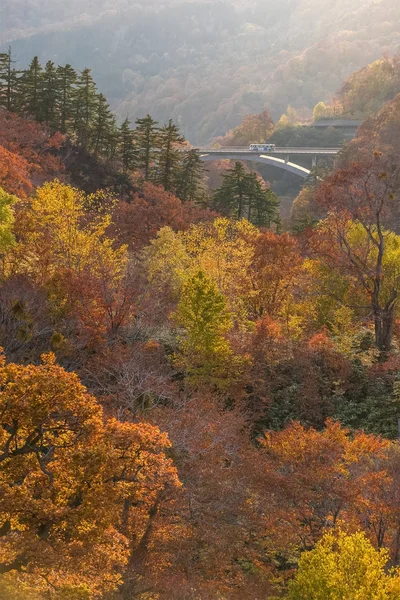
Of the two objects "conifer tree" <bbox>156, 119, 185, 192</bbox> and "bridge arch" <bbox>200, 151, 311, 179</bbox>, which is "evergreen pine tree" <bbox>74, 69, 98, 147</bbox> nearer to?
"conifer tree" <bbox>156, 119, 185, 192</bbox>

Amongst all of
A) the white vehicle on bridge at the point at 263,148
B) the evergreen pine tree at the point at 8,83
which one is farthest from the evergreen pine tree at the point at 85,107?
the white vehicle on bridge at the point at 263,148

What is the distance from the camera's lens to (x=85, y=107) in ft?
203

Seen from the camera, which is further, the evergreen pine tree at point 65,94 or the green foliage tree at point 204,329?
the evergreen pine tree at point 65,94

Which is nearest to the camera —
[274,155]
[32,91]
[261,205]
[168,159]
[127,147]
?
[261,205]

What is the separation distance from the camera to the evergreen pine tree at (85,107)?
6038 centimetres

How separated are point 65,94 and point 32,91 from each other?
11.2ft

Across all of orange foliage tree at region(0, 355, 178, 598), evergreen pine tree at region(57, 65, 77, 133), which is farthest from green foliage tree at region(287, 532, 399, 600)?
evergreen pine tree at region(57, 65, 77, 133)

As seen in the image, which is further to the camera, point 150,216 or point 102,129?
point 102,129

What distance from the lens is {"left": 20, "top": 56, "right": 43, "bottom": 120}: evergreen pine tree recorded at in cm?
5962

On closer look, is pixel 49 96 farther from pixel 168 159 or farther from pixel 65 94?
pixel 168 159

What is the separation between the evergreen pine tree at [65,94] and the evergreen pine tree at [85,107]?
2.12 ft

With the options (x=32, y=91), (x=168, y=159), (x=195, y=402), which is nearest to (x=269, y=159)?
(x=168, y=159)

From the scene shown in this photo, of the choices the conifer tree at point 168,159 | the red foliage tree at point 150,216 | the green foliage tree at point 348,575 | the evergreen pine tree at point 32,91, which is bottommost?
the green foliage tree at point 348,575

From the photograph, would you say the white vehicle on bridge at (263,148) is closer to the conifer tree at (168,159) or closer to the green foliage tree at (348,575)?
the conifer tree at (168,159)
